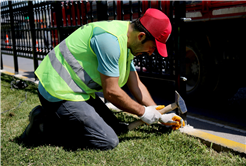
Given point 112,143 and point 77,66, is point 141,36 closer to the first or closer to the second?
point 77,66

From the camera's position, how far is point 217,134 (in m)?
2.96

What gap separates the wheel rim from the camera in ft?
14.2

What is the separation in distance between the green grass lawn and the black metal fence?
692 mm

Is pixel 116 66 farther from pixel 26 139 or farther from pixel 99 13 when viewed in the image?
pixel 99 13

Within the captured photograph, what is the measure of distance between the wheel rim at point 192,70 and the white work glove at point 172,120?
1.57 metres

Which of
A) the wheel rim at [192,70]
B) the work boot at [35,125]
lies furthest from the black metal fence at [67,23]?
the work boot at [35,125]

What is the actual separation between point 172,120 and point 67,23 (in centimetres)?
314

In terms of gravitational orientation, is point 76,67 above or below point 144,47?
below

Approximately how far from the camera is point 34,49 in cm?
604

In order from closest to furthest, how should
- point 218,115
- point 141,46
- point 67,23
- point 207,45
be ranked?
point 141,46, point 218,115, point 207,45, point 67,23

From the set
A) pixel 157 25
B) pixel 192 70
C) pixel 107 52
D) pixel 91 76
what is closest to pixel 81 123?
pixel 91 76

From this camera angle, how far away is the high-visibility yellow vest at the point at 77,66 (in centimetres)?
249

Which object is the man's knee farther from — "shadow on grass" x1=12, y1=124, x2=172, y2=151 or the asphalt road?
the asphalt road

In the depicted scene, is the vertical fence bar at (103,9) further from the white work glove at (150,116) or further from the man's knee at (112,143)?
the man's knee at (112,143)
